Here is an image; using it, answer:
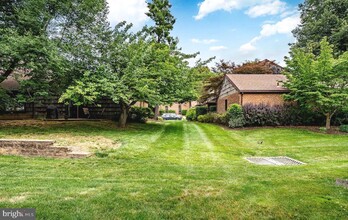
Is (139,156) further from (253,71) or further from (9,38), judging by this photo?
(253,71)

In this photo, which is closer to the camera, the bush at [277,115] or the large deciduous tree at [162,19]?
the bush at [277,115]

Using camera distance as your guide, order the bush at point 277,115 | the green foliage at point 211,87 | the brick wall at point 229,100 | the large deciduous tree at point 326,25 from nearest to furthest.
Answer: the bush at point 277,115, the brick wall at point 229,100, the large deciduous tree at point 326,25, the green foliage at point 211,87

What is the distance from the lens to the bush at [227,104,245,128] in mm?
16938

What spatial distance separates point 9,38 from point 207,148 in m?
9.80

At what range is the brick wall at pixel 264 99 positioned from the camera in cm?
1873

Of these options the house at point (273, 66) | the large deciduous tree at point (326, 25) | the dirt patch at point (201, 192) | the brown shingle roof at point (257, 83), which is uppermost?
the large deciduous tree at point (326, 25)

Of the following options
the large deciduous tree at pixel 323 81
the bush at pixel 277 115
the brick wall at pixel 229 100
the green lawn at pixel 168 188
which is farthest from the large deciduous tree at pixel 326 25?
the green lawn at pixel 168 188

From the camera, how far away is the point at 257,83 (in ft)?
66.2

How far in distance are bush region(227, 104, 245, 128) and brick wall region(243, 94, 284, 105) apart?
192 cm

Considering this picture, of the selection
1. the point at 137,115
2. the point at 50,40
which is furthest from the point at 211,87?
the point at 50,40

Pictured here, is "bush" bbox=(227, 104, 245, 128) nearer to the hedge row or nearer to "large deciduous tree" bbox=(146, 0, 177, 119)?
the hedge row

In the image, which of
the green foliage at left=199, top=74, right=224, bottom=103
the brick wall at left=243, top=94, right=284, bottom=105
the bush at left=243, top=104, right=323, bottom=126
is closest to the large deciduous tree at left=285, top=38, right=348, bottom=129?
the bush at left=243, top=104, right=323, bottom=126

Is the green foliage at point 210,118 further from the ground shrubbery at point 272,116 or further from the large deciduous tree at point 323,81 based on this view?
the large deciduous tree at point 323,81

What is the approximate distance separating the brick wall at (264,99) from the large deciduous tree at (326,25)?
10209 millimetres
